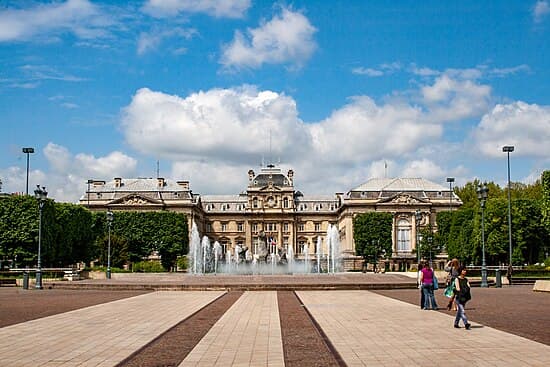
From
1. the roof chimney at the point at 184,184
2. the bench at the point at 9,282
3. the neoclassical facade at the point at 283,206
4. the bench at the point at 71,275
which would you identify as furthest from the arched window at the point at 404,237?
the bench at the point at 9,282

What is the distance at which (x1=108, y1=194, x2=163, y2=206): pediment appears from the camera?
406ft

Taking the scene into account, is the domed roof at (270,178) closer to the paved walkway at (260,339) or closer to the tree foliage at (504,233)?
the tree foliage at (504,233)

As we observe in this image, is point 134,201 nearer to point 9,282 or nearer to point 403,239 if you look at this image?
point 403,239

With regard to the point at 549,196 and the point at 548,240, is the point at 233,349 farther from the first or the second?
the point at 548,240

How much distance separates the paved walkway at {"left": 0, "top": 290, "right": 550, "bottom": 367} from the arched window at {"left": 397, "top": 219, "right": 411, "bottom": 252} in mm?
96226

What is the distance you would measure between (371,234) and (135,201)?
38864 millimetres

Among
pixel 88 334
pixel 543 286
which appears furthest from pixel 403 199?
pixel 88 334

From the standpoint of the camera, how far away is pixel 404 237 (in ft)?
402

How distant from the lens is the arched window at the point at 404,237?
4803 inches

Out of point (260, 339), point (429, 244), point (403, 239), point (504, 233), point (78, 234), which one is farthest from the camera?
point (403, 239)

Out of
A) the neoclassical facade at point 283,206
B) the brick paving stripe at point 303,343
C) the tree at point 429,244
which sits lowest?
the brick paving stripe at point 303,343

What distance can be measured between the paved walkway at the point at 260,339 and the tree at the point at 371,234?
90474mm

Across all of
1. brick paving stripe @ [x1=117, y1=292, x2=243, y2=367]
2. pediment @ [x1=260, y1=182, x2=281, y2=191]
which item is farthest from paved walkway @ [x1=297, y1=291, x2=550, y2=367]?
pediment @ [x1=260, y1=182, x2=281, y2=191]

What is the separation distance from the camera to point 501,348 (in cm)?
1591
